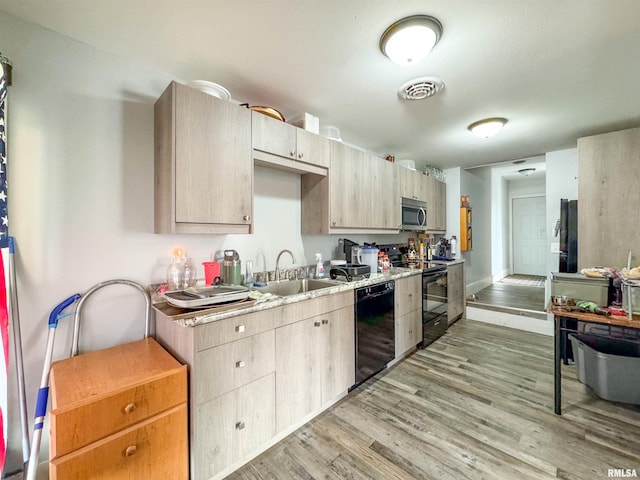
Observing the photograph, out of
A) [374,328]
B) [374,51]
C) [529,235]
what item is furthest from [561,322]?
[529,235]

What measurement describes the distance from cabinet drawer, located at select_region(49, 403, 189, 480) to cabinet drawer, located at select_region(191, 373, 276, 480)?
74 millimetres

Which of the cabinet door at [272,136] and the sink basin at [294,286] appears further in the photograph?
the sink basin at [294,286]

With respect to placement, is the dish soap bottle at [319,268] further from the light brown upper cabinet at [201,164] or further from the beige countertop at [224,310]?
the light brown upper cabinet at [201,164]

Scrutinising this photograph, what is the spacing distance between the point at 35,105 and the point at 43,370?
4.59 feet

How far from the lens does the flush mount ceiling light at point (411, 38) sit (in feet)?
4.69

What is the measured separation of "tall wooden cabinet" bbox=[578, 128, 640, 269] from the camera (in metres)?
2.82

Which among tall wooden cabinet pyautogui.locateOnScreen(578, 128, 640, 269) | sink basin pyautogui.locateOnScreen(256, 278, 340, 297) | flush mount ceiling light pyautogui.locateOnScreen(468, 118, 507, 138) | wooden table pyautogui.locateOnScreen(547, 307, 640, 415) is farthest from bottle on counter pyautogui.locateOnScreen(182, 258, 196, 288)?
tall wooden cabinet pyautogui.locateOnScreen(578, 128, 640, 269)

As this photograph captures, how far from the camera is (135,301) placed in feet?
5.78

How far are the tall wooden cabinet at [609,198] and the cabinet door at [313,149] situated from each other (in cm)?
299

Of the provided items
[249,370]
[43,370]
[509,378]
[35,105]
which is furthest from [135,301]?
[509,378]

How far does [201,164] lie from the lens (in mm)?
1708

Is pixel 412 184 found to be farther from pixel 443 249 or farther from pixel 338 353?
pixel 338 353

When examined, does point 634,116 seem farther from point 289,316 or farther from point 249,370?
point 249,370

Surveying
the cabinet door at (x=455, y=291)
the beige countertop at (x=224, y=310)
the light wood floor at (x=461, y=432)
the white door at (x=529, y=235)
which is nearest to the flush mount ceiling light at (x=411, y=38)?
the beige countertop at (x=224, y=310)
